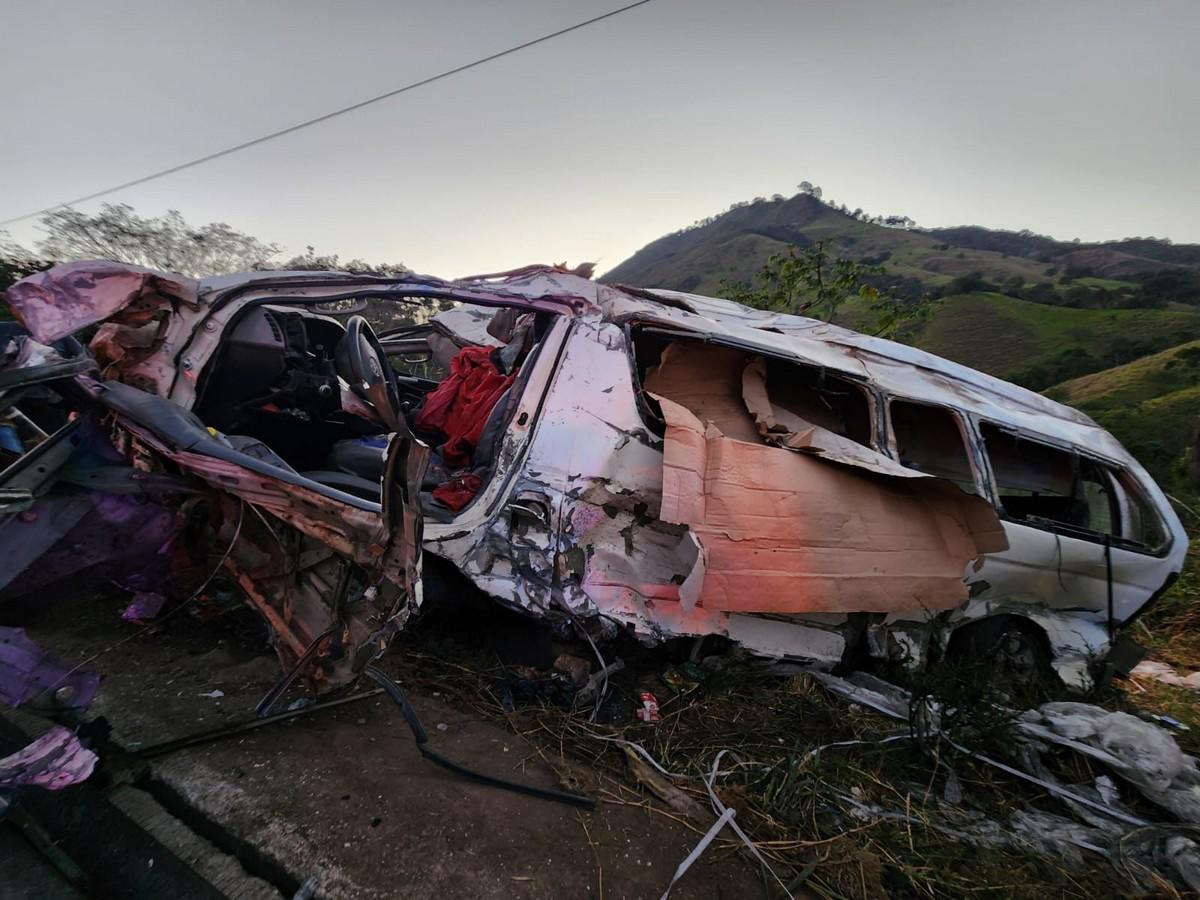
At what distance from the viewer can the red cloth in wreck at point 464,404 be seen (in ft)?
10.4

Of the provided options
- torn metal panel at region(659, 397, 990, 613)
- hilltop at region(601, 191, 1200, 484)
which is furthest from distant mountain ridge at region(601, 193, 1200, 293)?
torn metal panel at region(659, 397, 990, 613)

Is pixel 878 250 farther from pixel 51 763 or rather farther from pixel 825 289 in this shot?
pixel 51 763

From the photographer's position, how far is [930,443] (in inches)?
130

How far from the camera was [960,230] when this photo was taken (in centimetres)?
4797

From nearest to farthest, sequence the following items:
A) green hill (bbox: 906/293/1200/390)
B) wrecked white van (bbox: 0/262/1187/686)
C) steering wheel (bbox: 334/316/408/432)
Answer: wrecked white van (bbox: 0/262/1187/686)
steering wheel (bbox: 334/316/408/432)
green hill (bbox: 906/293/1200/390)

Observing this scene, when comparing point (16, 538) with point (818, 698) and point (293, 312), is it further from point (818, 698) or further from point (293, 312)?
point (818, 698)

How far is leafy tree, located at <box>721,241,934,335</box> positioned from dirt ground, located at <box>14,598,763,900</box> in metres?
6.08

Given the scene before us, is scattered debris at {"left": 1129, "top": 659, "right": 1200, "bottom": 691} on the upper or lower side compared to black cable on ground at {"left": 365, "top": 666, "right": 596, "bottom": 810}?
lower

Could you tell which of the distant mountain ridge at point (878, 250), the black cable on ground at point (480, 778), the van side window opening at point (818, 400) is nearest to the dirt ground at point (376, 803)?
the black cable on ground at point (480, 778)

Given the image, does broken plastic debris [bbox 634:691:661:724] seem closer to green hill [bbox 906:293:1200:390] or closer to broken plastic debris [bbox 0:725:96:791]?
broken plastic debris [bbox 0:725:96:791]

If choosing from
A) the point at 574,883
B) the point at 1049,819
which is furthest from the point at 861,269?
the point at 574,883

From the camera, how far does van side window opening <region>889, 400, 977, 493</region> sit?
3.18 m

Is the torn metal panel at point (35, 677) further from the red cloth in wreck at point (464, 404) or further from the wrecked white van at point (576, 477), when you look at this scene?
the red cloth in wreck at point (464, 404)

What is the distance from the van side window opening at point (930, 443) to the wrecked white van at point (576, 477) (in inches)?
0.6
